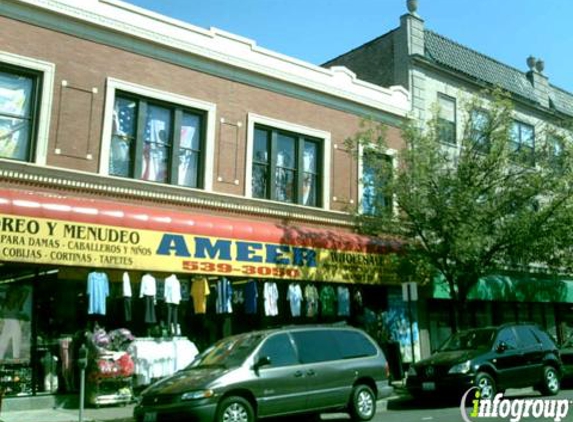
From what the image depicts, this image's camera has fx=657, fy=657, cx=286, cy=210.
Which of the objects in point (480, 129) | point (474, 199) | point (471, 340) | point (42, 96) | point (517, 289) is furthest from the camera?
point (517, 289)

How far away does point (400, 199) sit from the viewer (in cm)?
1677

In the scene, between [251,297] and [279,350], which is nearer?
[279,350]

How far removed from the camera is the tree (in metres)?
16.4

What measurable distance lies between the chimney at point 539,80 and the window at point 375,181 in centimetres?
1129

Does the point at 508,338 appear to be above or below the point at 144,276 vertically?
below

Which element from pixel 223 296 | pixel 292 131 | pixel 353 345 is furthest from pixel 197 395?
pixel 292 131

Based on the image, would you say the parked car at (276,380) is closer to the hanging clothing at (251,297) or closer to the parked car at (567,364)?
the hanging clothing at (251,297)

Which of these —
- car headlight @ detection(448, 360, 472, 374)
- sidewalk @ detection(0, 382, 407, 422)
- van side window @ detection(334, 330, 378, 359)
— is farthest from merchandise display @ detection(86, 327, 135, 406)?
car headlight @ detection(448, 360, 472, 374)

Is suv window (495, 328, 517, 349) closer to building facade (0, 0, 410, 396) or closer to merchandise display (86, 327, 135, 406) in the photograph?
building facade (0, 0, 410, 396)

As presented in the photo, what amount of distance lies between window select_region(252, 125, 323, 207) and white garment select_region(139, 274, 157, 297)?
4.29 meters

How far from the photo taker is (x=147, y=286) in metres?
14.0

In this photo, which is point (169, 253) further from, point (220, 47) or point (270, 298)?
point (220, 47)

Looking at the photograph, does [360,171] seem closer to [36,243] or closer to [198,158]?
[198,158]

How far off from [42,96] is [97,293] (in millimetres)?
4338
